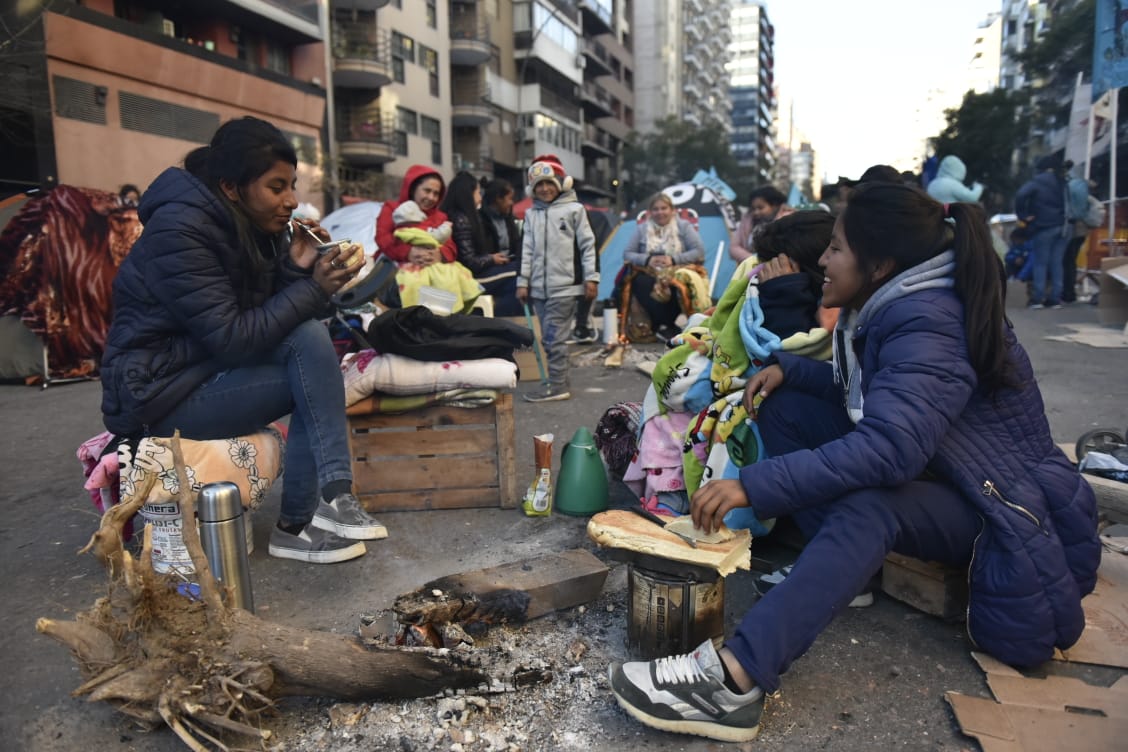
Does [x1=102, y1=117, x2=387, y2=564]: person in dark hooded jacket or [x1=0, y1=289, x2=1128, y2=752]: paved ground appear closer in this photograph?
[x1=0, y1=289, x2=1128, y2=752]: paved ground

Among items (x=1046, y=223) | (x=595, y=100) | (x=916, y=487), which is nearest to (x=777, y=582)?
(x=916, y=487)

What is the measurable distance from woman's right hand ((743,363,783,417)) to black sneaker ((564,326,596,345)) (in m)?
6.70

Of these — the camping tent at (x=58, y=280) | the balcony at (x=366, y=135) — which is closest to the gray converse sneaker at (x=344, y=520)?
the camping tent at (x=58, y=280)

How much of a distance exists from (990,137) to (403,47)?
29480 millimetres

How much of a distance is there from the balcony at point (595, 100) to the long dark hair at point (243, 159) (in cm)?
4834

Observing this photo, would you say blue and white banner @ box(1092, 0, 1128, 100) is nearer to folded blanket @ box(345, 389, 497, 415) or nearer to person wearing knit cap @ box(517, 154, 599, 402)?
person wearing knit cap @ box(517, 154, 599, 402)

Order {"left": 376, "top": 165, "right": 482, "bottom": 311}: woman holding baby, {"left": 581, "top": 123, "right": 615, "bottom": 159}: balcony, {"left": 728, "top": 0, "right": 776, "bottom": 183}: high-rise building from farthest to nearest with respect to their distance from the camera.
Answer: {"left": 728, "top": 0, "right": 776, "bottom": 183}: high-rise building < {"left": 581, "top": 123, "right": 615, "bottom": 159}: balcony < {"left": 376, "top": 165, "right": 482, "bottom": 311}: woman holding baby

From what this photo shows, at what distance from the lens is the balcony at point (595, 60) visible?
48.9 metres

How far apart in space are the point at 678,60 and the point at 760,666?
75.1 metres

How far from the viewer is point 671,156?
5266 centimetres

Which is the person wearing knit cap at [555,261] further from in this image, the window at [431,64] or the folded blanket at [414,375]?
the window at [431,64]

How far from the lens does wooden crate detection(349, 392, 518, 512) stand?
137 inches

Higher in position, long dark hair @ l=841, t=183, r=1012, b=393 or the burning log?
long dark hair @ l=841, t=183, r=1012, b=393

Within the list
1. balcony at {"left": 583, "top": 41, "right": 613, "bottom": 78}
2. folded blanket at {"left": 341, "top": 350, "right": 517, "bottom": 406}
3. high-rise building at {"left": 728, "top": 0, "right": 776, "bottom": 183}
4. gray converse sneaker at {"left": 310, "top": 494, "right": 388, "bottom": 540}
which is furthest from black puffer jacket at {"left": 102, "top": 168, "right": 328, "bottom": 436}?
high-rise building at {"left": 728, "top": 0, "right": 776, "bottom": 183}
